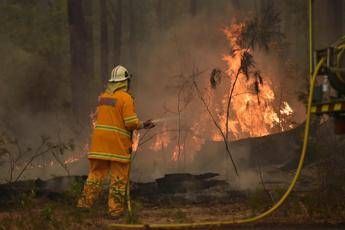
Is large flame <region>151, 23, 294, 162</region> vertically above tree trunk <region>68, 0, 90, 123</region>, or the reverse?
tree trunk <region>68, 0, 90, 123</region>

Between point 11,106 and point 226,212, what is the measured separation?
15.9 meters

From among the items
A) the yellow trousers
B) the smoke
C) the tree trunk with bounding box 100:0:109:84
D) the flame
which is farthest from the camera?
the tree trunk with bounding box 100:0:109:84

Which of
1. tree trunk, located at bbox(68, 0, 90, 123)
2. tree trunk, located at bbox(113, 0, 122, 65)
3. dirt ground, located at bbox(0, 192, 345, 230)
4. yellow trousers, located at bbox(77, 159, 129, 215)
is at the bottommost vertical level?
dirt ground, located at bbox(0, 192, 345, 230)

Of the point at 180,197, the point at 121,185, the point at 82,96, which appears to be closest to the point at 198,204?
the point at 180,197

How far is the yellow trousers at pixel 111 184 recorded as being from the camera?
7559 mm

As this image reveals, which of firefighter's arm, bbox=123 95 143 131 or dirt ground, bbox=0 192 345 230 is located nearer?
dirt ground, bbox=0 192 345 230

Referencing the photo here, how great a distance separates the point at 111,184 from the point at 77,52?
70.5 ft

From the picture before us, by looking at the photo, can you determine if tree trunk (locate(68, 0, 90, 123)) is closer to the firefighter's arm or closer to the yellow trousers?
the yellow trousers

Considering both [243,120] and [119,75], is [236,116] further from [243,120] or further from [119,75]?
[119,75]

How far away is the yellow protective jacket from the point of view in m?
8.14

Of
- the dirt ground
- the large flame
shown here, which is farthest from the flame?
the dirt ground

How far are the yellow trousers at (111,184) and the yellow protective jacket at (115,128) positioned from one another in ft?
0.46

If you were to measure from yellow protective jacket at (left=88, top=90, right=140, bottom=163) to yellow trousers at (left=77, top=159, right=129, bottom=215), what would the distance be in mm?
139

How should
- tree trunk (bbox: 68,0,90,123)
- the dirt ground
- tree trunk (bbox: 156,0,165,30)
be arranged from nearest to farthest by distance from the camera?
the dirt ground < tree trunk (bbox: 68,0,90,123) < tree trunk (bbox: 156,0,165,30)
